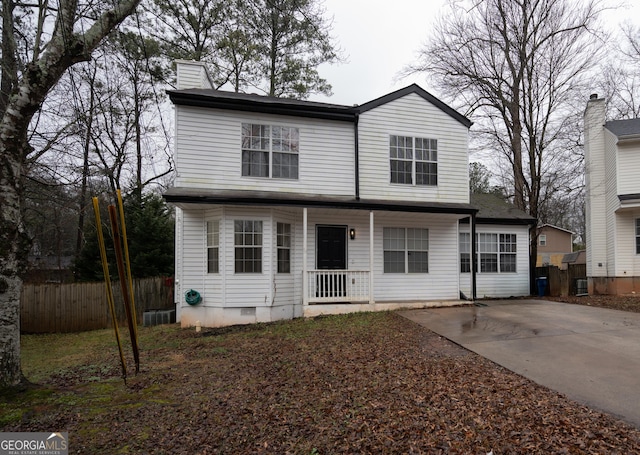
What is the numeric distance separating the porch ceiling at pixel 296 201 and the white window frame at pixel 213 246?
841mm

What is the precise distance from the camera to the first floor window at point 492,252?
41.1 ft

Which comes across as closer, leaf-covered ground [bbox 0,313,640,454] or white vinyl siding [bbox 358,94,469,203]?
leaf-covered ground [bbox 0,313,640,454]

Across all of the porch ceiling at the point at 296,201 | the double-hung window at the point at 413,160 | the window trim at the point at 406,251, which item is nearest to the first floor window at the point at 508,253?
the porch ceiling at the point at 296,201

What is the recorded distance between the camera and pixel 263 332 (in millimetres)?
8148

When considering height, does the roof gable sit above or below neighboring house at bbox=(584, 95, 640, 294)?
above

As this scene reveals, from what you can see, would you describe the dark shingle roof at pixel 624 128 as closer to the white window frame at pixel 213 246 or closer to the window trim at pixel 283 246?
the window trim at pixel 283 246

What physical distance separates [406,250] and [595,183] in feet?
29.4

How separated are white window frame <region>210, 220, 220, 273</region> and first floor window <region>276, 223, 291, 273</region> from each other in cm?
163

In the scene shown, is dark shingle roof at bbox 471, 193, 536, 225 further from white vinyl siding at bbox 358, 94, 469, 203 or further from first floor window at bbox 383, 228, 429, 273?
first floor window at bbox 383, 228, 429, 273

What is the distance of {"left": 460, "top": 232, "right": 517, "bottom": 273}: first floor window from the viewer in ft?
41.1

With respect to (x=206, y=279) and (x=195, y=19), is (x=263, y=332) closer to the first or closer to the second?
(x=206, y=279)

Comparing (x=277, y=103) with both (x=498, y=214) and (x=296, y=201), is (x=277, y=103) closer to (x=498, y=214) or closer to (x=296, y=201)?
(x=296, y=201)

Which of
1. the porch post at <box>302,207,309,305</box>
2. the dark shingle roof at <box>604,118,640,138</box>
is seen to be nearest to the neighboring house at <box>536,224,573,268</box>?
the dark shingle roof at <box>604,118,640,138</box>

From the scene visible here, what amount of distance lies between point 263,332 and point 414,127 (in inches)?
303
